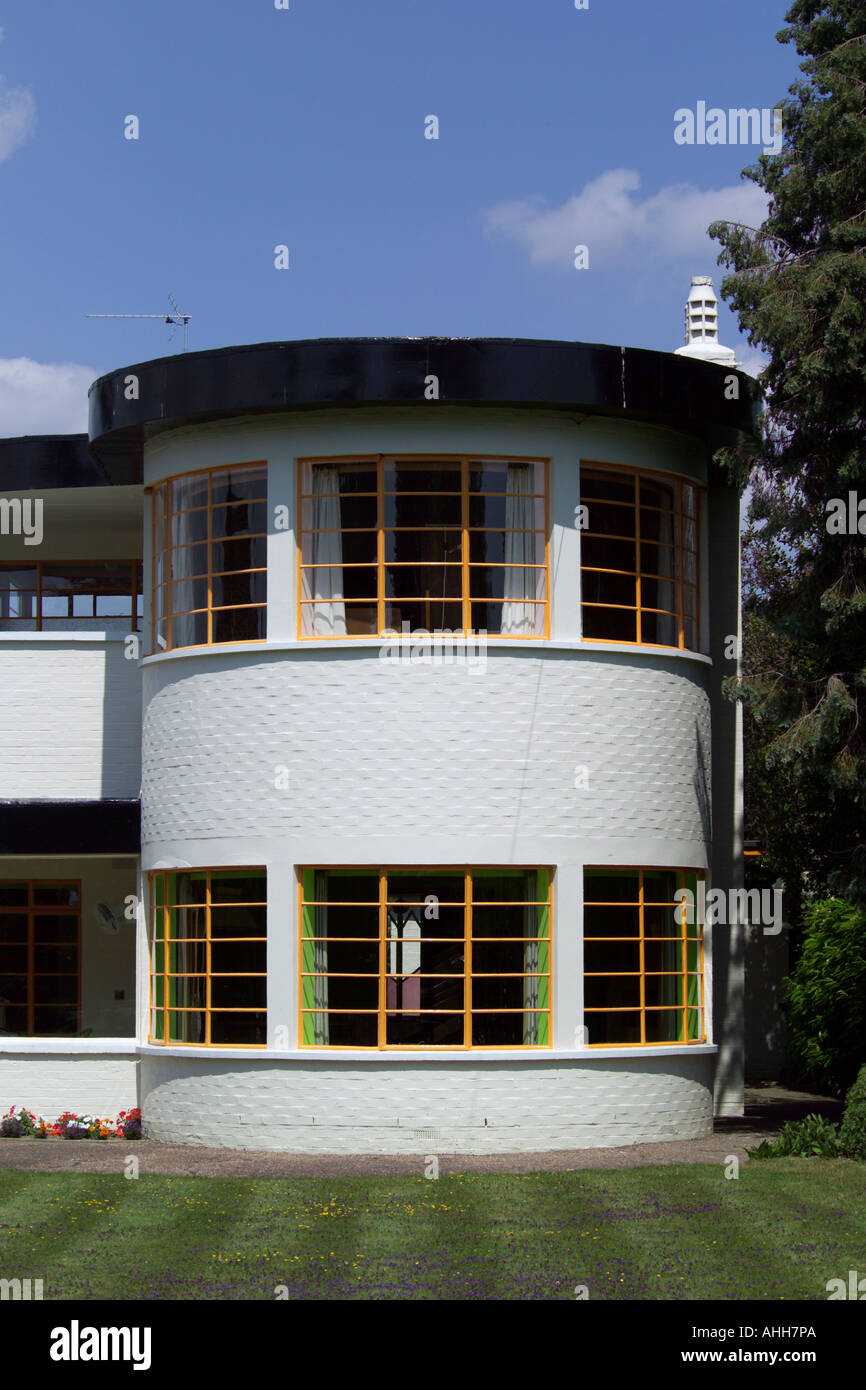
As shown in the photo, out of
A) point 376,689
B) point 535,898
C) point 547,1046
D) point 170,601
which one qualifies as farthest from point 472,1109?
point 170,601

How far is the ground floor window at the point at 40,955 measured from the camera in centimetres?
2270

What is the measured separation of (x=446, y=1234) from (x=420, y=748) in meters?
5.82

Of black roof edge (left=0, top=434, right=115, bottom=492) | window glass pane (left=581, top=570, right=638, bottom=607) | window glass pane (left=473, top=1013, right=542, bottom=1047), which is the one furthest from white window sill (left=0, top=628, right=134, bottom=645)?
window glass pane (left=473, top=1013, right=542, bottom=1047)

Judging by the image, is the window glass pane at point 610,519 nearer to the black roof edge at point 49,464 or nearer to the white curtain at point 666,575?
the white curtain at point 666,575

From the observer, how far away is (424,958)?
16891 mm

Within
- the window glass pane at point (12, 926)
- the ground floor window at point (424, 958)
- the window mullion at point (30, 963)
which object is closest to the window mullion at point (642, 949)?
the ground floor window at point (424, 958)

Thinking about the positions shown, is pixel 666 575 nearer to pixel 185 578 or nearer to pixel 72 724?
pixel 185 578

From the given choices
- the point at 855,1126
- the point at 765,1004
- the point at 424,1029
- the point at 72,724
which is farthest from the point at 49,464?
the point at 765,1004

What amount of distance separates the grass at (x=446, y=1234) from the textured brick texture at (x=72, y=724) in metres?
5.57

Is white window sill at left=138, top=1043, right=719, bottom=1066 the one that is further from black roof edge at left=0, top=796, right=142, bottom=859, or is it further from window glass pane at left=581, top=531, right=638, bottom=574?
window glass pane at left=581, top=531, right=638, bottom=574

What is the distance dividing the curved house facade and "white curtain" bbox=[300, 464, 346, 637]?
0.03m

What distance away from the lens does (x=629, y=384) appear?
17500 millimetres

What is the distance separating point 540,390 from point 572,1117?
662cm

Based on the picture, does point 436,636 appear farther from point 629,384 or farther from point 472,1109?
point 472,1109
